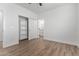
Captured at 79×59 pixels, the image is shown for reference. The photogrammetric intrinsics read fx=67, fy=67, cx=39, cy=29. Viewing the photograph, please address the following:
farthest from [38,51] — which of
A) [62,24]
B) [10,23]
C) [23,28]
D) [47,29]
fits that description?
[47,29]

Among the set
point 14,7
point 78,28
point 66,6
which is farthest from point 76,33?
point 14,7

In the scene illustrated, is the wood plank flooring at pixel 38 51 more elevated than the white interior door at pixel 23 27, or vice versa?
the white interior door at pixel 23 27

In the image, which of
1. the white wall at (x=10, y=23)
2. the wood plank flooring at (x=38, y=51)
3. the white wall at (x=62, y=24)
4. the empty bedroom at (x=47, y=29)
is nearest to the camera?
the wood plank flooring at (x=38, y=51)

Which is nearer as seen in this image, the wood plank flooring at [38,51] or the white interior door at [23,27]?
the wood plank flooring at [38,51]

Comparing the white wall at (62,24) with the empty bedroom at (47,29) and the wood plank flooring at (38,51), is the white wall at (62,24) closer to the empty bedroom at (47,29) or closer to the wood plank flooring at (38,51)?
the empty bedroom at (47,29)

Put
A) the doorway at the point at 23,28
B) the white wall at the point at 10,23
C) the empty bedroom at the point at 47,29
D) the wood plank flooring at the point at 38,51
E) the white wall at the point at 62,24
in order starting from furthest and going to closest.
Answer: the doorway at the point at 23,28 → the white wall at the point at 62,24 → the white wall at the point at 10,23 → the empty bedroom at the point at 47,29 → the wood plank flooring at the point at 38,51

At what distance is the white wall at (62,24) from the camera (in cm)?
427

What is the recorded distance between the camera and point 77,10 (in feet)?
13.2

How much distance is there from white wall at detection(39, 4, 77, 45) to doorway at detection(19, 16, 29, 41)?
1755 mm

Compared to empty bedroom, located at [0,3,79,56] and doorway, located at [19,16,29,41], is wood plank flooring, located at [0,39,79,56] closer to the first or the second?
empty bedroom, located at [0,3,79,56]

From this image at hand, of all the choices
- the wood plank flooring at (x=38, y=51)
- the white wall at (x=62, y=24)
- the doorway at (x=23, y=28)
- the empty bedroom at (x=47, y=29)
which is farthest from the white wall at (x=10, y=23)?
the white wall at (x=62, y=24)

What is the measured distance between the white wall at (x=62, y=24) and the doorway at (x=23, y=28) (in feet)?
5.76

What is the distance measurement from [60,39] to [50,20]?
73.4 inches

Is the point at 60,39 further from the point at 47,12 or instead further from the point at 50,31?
the point at 47,12
